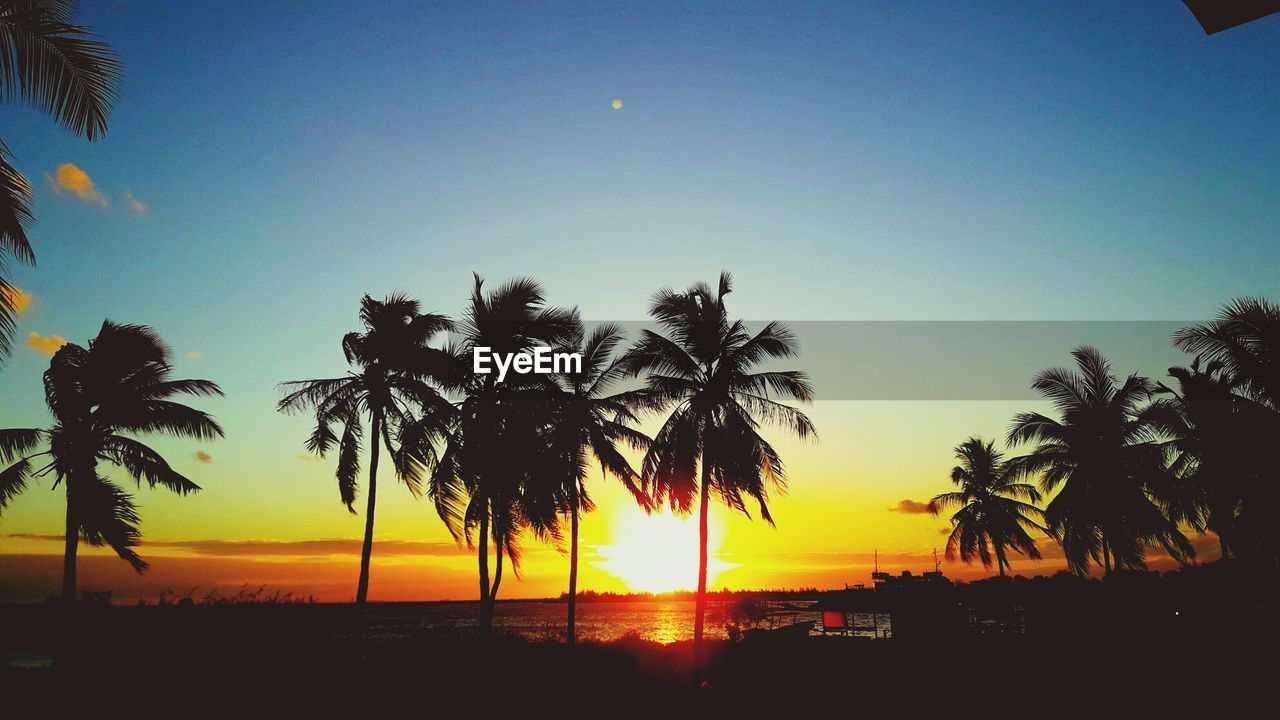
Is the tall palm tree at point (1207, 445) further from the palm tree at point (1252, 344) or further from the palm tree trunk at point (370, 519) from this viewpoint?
the palm tree trunk at point (370, 519)

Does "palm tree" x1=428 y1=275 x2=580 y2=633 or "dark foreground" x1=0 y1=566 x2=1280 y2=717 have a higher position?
"palm tree" x1=428 y1=275 x2=580 y2=633

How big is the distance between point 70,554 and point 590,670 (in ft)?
51.9

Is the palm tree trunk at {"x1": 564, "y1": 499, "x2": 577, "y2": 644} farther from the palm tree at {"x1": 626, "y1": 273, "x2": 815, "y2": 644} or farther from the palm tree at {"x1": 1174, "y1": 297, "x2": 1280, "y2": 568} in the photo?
the palm tree at {"x1": 1174, "y1": 297, "x2": 1280, "y2": 568}

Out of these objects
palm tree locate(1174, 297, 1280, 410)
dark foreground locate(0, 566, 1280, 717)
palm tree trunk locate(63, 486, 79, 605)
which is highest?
palm tree locate(1174, 297, 1280, 410)

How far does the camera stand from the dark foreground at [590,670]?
46.1 feet

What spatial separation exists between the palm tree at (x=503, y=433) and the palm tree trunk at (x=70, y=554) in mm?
10171

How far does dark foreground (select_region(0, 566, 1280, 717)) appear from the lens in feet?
46.1

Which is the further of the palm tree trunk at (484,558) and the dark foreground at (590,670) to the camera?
the palm tree trunk at (484,558)

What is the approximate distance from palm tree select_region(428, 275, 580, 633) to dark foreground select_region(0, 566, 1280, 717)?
4.01 meters

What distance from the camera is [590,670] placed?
19250 millimetres

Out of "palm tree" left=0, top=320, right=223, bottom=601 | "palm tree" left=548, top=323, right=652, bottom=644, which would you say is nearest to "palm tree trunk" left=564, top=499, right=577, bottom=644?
"palm tree" left=548, top=323, right=652, bottom=644

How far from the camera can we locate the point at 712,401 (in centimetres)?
2403

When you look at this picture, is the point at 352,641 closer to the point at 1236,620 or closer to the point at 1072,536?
the point at 1236,620

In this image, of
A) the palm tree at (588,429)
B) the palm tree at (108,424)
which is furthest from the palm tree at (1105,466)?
the palm tree at (108,424)
